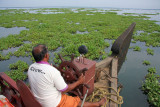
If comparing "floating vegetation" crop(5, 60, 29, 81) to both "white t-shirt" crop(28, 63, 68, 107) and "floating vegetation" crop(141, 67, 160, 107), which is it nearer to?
"white t-shirt" crop(28, 63, 68, 107)

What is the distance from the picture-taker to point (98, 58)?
21.4 ft

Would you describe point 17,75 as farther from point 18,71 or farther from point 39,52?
point 39,52

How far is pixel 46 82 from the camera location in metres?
1.64

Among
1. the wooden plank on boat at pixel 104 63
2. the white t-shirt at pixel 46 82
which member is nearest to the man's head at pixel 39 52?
the white t-shirt at pixel 46 82

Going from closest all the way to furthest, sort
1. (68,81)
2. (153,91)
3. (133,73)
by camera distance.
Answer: (68,81) < (153,91) < (133,73)

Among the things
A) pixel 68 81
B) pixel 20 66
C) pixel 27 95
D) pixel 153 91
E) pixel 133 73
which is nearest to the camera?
pixel 27 95

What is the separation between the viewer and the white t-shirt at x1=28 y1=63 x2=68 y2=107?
1604mm

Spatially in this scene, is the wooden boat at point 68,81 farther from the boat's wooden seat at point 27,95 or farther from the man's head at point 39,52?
the man's head at point 39,52

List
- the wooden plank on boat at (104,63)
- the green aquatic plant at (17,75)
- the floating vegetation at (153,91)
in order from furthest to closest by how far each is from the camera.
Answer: the green aquatic plant at (17,75) < the wooden plank on boat at (104,63) < the floating vegetation at (153,91)

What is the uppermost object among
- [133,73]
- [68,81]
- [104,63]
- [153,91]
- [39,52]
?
[39,52]

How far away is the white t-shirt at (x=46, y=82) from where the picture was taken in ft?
5.26

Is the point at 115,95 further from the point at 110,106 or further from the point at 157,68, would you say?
the point at 157,68

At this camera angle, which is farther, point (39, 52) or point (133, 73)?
point (133, 73)

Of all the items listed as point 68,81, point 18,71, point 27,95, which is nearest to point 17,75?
point 18,71
